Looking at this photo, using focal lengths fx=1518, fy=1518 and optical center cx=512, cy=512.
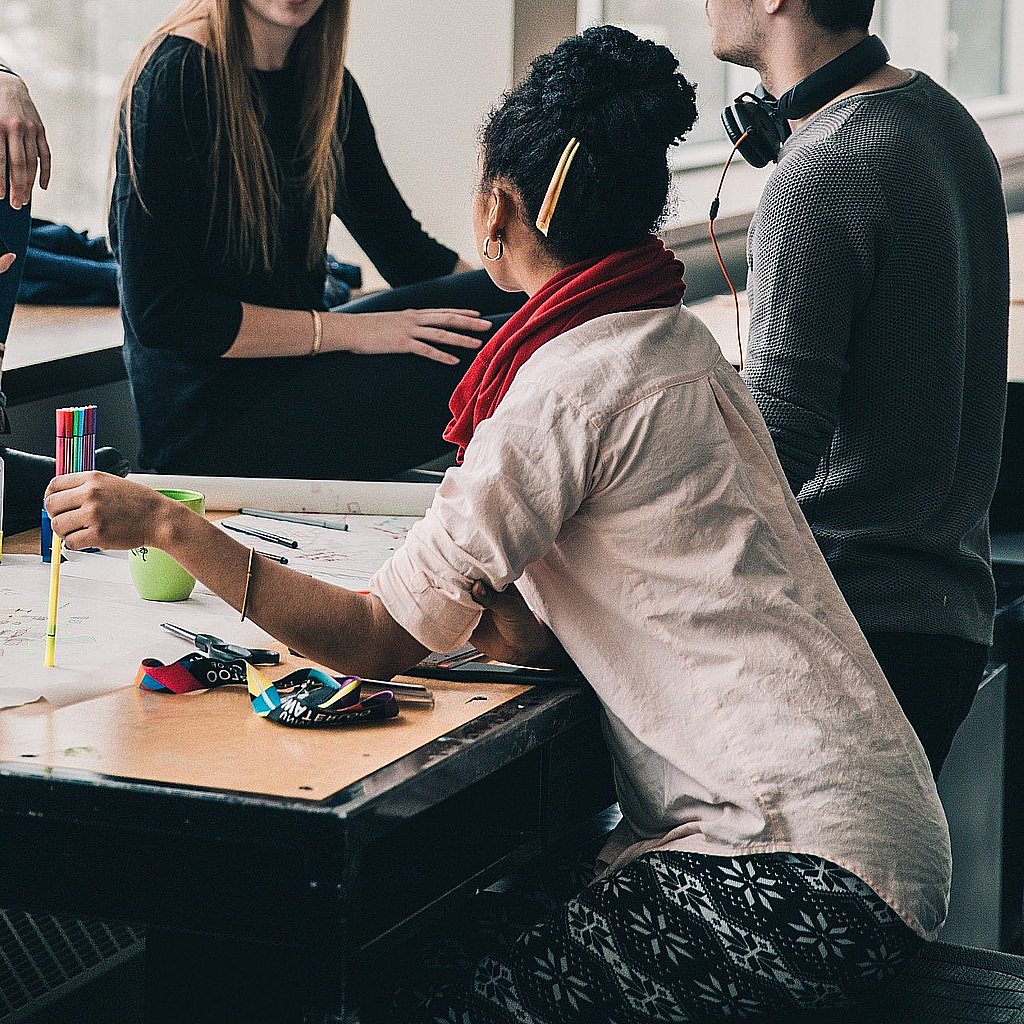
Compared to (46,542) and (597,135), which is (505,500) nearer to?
(597,135)

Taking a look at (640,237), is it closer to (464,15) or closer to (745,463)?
(745,463)

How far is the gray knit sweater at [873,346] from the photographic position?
4.88 feet

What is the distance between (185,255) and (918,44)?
463 centimetres

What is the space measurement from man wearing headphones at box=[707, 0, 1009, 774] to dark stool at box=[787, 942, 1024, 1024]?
331 mm

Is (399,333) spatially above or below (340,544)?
above

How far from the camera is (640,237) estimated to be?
123cm

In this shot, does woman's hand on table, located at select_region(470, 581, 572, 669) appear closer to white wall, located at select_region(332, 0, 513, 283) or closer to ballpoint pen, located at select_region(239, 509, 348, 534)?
ballpoint pen, located at select_region(239, 509, 348, 534)

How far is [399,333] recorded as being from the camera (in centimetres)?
236

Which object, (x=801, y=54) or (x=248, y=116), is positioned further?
(x=248, y=116)

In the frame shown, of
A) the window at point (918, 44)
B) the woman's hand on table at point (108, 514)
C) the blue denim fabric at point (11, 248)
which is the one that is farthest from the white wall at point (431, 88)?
the woman's hand on table at point (108, 514)

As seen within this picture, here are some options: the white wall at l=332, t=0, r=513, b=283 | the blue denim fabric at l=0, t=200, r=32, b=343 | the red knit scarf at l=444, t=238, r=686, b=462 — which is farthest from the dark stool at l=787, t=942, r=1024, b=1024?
the white wall at l=332, t=0, r=513, b=283

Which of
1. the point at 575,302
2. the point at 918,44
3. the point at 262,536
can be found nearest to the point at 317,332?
the point at 262,536

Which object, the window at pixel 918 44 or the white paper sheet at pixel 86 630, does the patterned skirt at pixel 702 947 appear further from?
the window at pixel 918 44

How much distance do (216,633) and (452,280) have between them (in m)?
1.33
